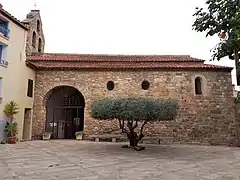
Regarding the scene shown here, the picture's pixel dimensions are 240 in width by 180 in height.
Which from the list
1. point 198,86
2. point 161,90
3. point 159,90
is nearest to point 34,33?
point 159,90

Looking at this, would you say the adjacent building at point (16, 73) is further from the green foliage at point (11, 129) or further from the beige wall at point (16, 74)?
the green foliage at point (11, 129)

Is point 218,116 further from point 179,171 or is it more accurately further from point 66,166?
point 66,166

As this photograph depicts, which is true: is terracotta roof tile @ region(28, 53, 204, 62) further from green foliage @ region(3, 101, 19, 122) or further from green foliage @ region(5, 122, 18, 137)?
green foliage @ region(5, 122, 18, 137)

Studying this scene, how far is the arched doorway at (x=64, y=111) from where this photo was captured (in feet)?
55.0

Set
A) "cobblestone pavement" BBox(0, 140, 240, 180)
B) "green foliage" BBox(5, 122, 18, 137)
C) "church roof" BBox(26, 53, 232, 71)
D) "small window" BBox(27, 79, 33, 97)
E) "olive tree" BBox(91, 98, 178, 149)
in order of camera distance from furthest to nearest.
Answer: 1. "church roof" BBox(26, 53, 232, 71)
2. "small window" BBox(27, 79, 33, 97)
3. "green foliage" BBox(5, 122, 18, 137)
4. "olive tree" BBox(91, 98, 178, 149)
5. "cobblestone pavement" BBox(0, 140, 240, 180)

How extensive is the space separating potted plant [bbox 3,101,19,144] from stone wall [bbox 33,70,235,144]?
7.47ft

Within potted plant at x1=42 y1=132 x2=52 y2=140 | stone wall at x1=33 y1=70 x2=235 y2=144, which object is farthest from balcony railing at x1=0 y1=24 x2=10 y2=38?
potted plant at x1=42 y1=132 x2=52 y2=140

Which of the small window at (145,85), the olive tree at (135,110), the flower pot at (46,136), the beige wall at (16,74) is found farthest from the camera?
the small window at (145,85)

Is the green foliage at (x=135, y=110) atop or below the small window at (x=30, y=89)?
below

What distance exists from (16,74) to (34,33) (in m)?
5.97

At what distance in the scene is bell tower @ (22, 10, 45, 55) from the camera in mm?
17172

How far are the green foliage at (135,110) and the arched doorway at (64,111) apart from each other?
6.03 m

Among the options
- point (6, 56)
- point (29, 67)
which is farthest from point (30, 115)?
point (6, 56)

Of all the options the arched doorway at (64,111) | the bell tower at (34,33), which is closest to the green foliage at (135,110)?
the arched doorway at (64,111)
